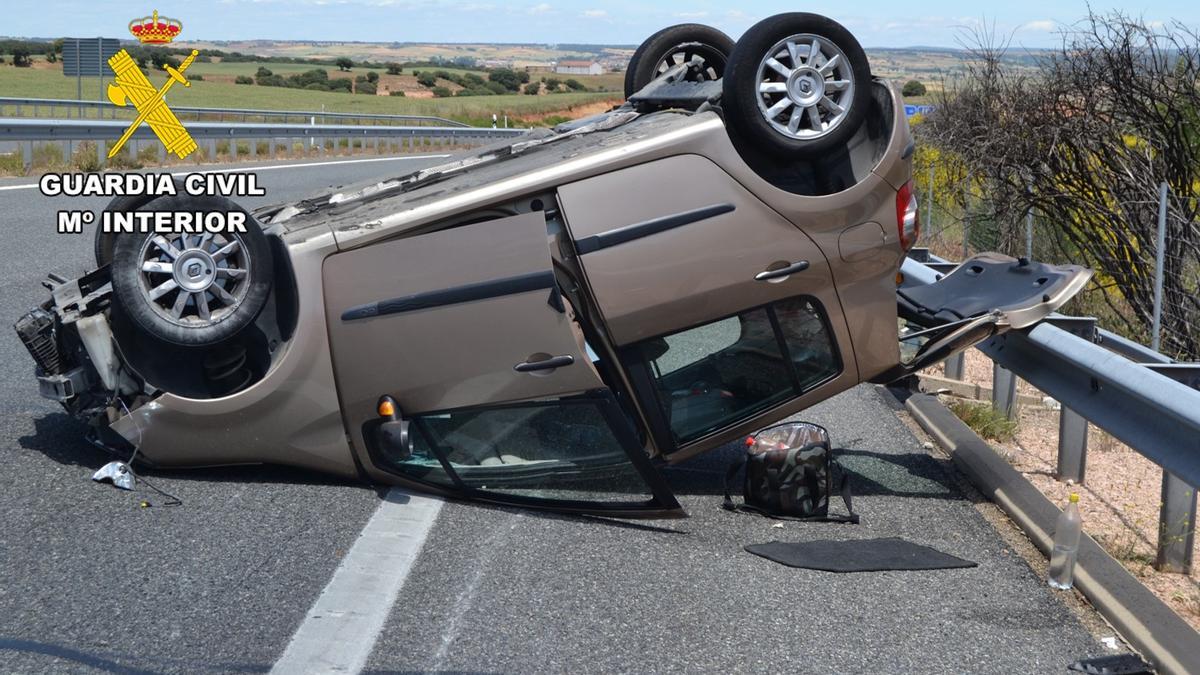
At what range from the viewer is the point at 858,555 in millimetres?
5449

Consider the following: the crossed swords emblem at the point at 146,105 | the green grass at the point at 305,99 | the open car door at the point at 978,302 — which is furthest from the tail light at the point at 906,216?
the green grass at the point at 305,99

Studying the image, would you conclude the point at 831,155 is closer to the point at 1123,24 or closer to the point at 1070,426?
the point at 1070,426

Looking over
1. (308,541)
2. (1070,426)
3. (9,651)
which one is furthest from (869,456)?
(9,651)

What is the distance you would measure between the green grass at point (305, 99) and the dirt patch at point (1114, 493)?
135ft

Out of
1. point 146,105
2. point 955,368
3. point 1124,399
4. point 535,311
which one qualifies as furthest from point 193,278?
point 146,105

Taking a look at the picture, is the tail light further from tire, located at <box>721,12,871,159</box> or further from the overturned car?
tire, located at <box>721,12,871,159</box>

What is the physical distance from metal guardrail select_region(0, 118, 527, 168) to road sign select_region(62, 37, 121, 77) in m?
3.77

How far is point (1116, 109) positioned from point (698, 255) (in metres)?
8.37

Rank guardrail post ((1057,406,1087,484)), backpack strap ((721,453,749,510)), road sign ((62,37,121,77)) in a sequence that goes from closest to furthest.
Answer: backpack strap ((721,453,749,510))
guardrail post ((1057,406,1087,484))
road sign ((62,37,121,77))

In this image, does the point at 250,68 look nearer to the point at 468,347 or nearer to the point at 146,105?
the point at 146,105

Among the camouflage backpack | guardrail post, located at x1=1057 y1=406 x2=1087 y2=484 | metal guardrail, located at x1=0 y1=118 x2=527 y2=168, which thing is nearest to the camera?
the camouflage backpack

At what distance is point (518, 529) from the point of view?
5.55 metres

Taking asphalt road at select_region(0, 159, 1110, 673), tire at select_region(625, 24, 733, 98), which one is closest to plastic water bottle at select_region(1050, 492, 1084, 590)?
asphalt road at select_region(0, 159, 1110, 673)

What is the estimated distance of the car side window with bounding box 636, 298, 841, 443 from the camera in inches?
233
